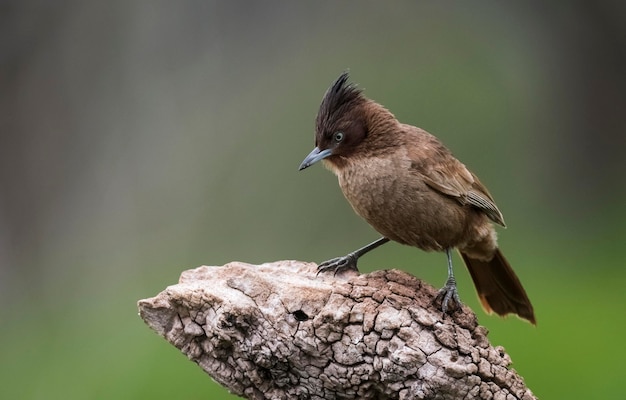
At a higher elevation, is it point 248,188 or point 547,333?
point 248,188

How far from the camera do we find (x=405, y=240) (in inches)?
201

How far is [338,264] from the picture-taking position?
191 inches

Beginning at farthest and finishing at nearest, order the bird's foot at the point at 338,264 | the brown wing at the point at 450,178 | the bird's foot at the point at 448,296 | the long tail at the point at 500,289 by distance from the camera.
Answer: the long tail at the point at 500,289 → the brown wing at the point at 450,178 → the bird's foot at the point at 338,264 → the bird's foot at the point at 448,296

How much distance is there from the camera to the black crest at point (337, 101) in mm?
5113

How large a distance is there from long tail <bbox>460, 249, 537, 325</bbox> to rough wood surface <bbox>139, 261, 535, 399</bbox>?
4.18ft

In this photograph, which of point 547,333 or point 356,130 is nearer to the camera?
point 356,130

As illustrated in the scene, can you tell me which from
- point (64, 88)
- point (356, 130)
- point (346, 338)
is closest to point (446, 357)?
point (346, 338)

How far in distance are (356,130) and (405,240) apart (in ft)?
2.16

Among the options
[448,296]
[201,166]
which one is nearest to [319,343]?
[448,296]

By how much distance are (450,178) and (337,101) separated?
2.46 ft

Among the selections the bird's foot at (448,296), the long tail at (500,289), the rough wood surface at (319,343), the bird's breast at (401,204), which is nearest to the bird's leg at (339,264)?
the bird's breast at (401,204)

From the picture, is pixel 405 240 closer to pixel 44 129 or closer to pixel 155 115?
pixel 155 115

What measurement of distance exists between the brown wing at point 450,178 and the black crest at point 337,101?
1.44 ft

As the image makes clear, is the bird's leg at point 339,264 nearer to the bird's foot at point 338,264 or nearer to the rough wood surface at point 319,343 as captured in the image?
the bird's foot at point 338,264
